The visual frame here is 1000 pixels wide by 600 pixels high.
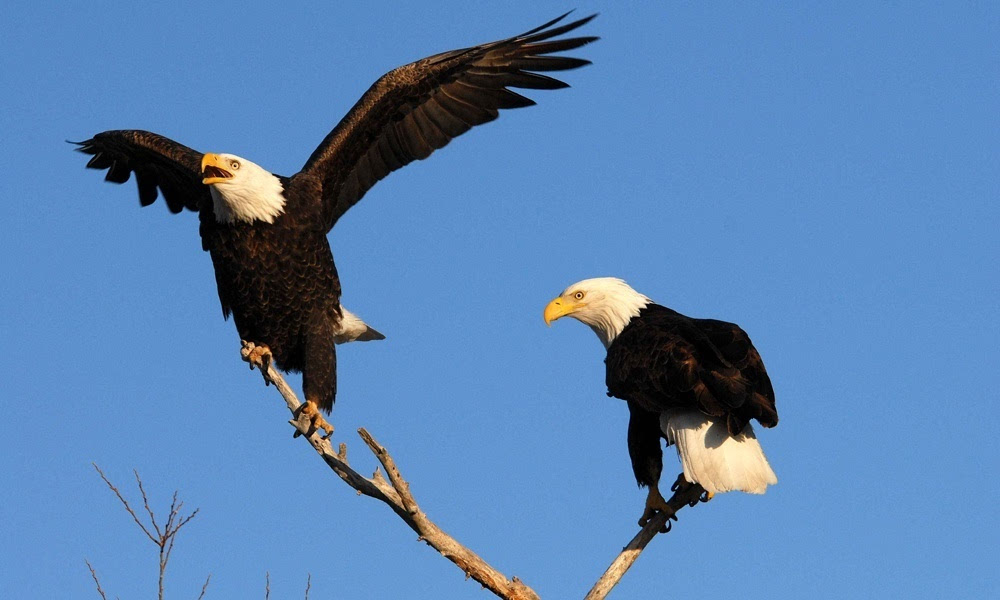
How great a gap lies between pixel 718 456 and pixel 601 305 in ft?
4.12

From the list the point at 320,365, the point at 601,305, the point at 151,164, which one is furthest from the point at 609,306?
the point at 151,164

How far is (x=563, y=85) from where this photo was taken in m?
7.35

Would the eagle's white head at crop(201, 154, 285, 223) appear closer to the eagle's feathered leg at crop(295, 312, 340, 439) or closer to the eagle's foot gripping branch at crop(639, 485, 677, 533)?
the eagle's feathered leg at crop(295, 312, 340, 439)

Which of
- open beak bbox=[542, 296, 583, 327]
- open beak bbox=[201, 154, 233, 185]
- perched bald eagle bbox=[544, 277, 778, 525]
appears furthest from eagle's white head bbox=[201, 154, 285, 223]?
perched bald eagle bbox=[544, 277, 778, 525]

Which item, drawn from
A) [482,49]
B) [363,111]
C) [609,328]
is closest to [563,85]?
[482,49]

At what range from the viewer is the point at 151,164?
7547mm

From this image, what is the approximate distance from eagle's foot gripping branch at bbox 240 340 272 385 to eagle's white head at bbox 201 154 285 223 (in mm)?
643

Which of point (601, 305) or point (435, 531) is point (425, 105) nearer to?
point (601, 305)

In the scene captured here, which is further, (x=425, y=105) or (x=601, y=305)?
(x=425, y=105)

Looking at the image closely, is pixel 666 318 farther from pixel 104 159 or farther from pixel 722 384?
pixel 104 159

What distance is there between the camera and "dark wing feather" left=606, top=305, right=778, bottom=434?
516 centimetres

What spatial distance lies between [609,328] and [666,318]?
0.37m

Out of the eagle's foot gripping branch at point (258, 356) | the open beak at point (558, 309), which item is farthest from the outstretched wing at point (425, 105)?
the open beak at point (558, 309)

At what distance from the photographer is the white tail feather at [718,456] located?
518 centimetres
